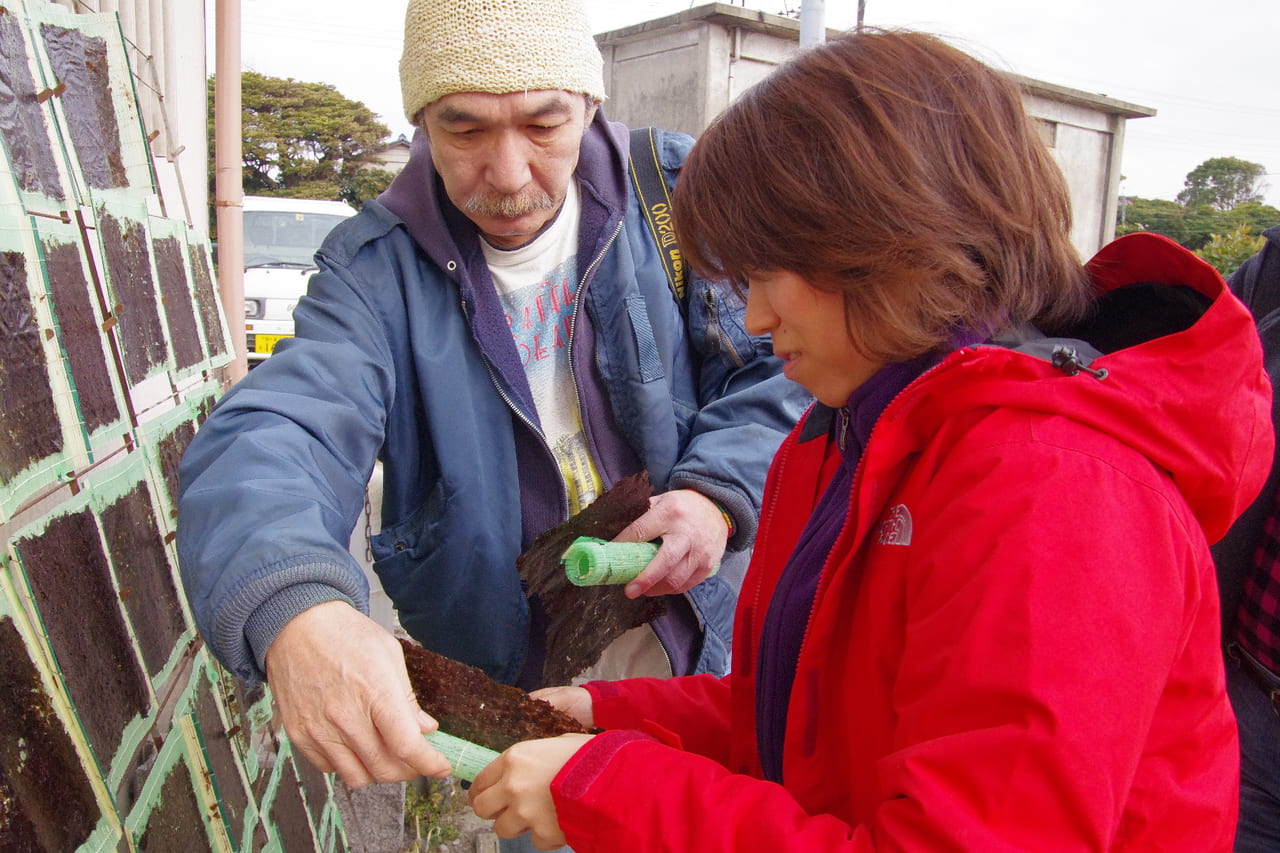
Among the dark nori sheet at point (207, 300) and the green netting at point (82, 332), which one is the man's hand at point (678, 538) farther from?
the dark nori sheet at point (207, 300)

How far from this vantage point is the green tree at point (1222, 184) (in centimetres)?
3638

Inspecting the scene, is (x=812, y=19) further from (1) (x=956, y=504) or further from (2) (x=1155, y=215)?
(2) (x=1155, y=215)

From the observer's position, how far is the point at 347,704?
1110 mm

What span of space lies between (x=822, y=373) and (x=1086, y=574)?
1.45 ft

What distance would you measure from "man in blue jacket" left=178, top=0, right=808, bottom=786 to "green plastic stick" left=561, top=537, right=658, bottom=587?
4 cm

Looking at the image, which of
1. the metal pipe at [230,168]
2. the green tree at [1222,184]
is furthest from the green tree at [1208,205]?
the metal pipe at [230,168]

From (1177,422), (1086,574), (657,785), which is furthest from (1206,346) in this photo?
(657,785)

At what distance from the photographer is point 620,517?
1781 mm

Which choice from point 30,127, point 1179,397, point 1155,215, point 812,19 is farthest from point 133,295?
point 1155,215

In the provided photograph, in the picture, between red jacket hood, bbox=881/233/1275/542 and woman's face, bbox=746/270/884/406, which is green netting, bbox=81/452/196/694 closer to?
woman's face, bbox=746/270/884/406

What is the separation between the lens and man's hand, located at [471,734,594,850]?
3.77ft

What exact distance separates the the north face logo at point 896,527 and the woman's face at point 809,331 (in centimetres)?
20

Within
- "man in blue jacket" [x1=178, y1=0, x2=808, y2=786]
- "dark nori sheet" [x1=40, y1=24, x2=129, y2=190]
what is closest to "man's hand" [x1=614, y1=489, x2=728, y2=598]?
"man in blue jacket" [x1=178, y1=0, x2=808, y2=786]

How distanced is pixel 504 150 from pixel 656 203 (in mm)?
412
